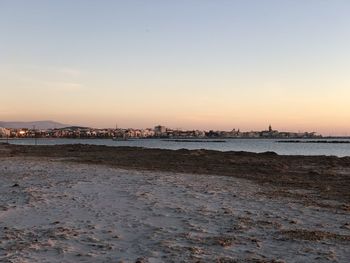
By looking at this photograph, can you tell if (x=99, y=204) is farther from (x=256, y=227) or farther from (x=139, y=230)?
(x=256, y=227)

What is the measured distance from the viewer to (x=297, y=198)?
15.0m

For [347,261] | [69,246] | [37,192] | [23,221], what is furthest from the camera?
[37,192]

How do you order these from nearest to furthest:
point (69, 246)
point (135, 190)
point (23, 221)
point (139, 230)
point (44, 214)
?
point (69, 246) → point (139, 230) → point (23, 221) → point (44, 214) → point (135, 190)

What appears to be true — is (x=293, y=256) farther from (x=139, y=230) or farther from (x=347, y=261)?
(x=139, y=230)

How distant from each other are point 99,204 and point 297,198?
653 centimetres

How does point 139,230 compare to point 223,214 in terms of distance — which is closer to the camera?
point 139,230

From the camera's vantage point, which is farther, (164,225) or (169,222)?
(169,222)

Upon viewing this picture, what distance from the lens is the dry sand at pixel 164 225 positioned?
26.5 ft

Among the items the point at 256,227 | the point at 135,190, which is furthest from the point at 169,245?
the point at 135,190

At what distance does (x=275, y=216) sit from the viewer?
11.6 meters

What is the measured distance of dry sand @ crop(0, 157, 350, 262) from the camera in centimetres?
806

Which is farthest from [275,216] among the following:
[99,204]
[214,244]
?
[99,204]

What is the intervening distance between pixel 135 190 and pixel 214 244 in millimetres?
7281

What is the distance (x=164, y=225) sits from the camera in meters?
10.3
